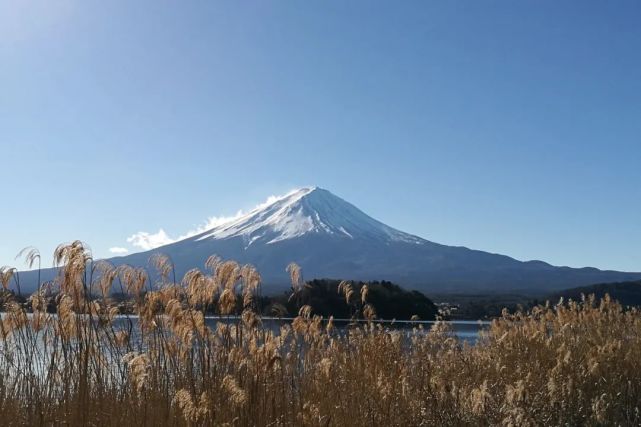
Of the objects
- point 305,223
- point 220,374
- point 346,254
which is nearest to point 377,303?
point 220,374

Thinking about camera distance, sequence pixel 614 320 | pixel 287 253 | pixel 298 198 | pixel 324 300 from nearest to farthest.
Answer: pixel 614 320 → pixel 324 300 → pixel 287 253 → pixel 298 198

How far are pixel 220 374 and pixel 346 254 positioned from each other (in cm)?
16213

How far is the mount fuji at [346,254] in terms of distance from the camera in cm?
14725

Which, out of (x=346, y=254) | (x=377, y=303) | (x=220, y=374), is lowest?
(x=220, y=374)

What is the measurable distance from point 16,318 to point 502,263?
18487 centimetres

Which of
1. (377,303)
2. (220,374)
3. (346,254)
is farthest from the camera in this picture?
(346,254)

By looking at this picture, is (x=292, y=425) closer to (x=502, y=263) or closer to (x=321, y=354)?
(x=321, y=354)

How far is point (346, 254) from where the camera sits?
167 metres

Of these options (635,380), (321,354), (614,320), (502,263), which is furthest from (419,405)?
(502,263)

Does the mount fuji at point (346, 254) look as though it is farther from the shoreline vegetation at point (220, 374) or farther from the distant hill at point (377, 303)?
the shoreline vegetation at point (220, 374)

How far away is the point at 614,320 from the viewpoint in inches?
401

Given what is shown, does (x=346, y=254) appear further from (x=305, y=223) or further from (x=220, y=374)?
(x=220, y=374)

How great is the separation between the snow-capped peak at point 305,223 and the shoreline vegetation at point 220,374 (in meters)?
162

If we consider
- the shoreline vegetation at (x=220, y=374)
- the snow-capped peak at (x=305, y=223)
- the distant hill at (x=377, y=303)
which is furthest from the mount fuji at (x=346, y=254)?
the shoreline vegetation at (x=220, y=374)
